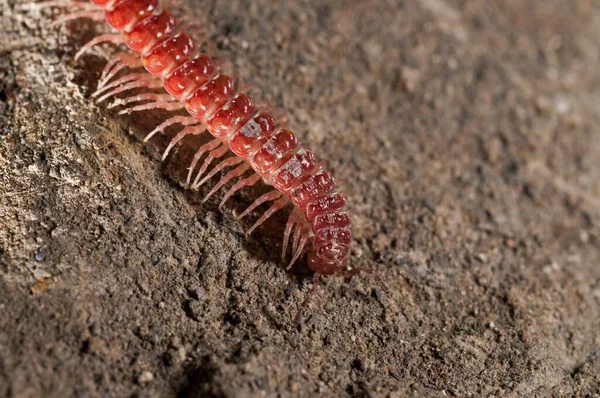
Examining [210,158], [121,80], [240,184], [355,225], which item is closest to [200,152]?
[210,158]

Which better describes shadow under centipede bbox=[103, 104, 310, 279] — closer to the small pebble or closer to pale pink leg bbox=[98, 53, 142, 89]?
pale pink leg bbox=[98, 53, 142, 89]

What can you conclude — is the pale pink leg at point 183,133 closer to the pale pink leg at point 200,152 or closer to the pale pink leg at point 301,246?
the pale pink leg at point 200,152

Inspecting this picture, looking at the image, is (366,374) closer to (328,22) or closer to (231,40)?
(231,40)

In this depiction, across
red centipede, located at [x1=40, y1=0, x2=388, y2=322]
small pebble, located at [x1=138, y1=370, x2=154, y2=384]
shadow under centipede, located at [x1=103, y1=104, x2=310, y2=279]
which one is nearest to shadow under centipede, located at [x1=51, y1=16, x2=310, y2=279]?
shadow under centipede, located at [x1=103, y1=104, x2=310, y2=279]

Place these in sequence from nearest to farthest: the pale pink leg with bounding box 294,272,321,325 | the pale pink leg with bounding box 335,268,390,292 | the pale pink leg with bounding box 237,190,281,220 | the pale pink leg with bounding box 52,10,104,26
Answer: the pale pink leg with bounding box 294,272,321,325 < the pale pink leg with bounding box 237,190,281,220 < the pale pink leg with bounding box 335,268,390,292 < the pale pink leg with bounding box 52,10,104,26

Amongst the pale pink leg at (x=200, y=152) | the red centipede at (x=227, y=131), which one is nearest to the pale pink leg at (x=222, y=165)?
the red centipede at (x=227, y=131)

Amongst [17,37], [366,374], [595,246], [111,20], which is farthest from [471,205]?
[17,37]

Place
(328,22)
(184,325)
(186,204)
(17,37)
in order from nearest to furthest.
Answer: (184,325) → (186,204) → (17,37) → (328,22)
